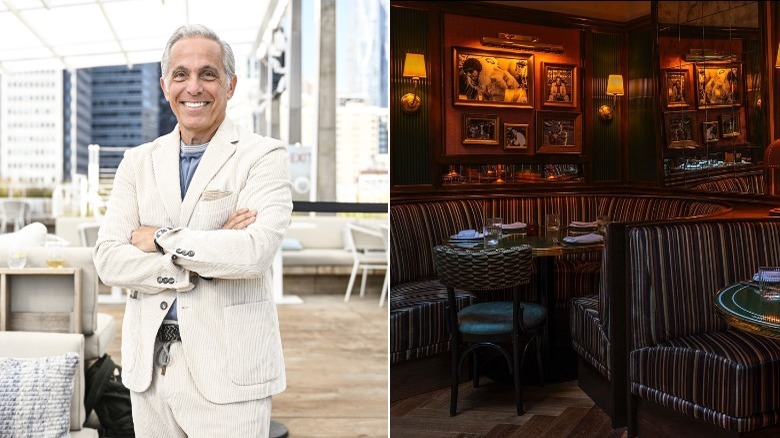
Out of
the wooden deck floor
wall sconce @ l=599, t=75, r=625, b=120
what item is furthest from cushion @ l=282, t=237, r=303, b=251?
wall sconce @ l=599, t=75, r=625, b=120

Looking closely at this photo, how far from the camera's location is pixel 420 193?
7.10 feet

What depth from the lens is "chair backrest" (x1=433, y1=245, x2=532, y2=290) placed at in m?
2.17

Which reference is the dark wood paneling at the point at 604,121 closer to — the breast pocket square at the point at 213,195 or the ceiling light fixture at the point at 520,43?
the ceiling light fixture at the point at 520,43

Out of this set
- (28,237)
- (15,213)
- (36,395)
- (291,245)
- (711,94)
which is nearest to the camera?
(711,94)

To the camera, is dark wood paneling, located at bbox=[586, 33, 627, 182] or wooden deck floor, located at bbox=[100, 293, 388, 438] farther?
wooden deck floor, located at bbox=[100, 293, 388, 438]

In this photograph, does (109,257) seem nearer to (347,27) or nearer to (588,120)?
(588,120)

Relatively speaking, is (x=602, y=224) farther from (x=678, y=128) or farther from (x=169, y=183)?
(x=169, y=183)

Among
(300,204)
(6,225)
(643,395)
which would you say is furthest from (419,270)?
(6,225)

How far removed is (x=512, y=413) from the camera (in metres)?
2.32

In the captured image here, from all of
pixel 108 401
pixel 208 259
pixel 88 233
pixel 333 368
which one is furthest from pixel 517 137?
pixel 88 233

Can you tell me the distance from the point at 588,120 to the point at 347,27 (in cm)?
468

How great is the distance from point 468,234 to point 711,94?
0.98 m

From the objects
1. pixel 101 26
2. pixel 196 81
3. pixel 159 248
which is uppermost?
pixel 101 26

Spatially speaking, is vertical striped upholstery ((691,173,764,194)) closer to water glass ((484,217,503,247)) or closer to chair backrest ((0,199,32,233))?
water glass ((484,217,503,247))
